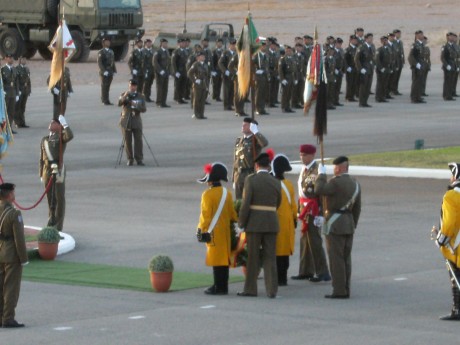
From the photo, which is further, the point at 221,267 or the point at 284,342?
the point at 221,267

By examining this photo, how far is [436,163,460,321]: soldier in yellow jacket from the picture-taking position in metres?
14.5

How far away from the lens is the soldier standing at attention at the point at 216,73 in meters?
A: 41.4

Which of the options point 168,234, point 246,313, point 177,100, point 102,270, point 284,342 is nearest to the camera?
point 284,342

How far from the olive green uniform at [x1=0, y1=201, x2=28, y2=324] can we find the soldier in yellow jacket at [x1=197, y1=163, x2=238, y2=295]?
224 cm

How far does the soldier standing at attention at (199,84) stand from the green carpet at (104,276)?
1913 centimetres

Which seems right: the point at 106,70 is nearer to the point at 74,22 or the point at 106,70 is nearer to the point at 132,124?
the point at 74,22

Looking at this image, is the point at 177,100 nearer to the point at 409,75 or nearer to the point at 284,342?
the point at 409,75

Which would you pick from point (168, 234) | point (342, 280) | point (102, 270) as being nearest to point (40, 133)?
point (168, 234)

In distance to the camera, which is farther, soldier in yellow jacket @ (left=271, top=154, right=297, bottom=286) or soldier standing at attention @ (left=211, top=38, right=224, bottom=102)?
soldier standing at attention @ (left=211, top=38, right=224, bottom=102)

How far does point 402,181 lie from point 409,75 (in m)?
25.7

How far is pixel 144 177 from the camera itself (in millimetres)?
27172

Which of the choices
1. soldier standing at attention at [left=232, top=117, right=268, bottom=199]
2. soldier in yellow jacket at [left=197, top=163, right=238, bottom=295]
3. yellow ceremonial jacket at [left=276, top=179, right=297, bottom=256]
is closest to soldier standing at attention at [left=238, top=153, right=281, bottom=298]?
soldier in yellow jacket at [left=197, top=163, right=238, bottom=295]

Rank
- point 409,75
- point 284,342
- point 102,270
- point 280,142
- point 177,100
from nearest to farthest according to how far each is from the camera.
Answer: point 284,342, point 102,270, point 280,142, point 177,100, point 409,75

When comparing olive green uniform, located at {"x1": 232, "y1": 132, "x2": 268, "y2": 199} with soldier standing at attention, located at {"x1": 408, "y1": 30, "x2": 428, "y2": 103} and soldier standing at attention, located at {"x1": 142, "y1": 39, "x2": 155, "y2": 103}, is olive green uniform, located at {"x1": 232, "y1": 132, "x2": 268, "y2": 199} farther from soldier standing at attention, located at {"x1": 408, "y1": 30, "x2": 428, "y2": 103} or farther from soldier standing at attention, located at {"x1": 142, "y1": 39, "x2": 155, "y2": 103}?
soldier standing at attention, located at {"x1": 142, "y1": 39, "x2": 155, "y2": 103}
